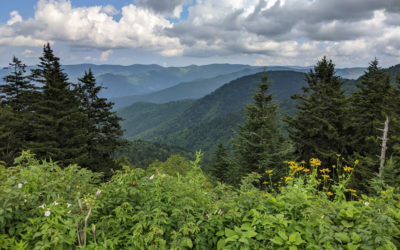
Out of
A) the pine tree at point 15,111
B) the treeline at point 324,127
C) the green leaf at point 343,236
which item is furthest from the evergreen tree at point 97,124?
the green leaf at point 343,236

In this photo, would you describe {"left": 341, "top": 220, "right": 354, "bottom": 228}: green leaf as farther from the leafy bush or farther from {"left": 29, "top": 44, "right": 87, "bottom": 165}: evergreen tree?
{"left": 29, "top": 44, "right": 87, "bottom": 165}: evergreen tree

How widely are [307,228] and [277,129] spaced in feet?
48.0

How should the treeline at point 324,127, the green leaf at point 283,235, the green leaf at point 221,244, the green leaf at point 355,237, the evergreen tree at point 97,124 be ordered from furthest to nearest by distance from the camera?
the evergreen tree at point 97,124
the treeline at point 324,127
the green leaf at point 221,244
the green leaf at point 283,235
the green leaf at point 355,237

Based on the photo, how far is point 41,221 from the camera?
276 centimetres

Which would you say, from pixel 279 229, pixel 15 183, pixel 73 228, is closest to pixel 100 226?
pixel 73 228

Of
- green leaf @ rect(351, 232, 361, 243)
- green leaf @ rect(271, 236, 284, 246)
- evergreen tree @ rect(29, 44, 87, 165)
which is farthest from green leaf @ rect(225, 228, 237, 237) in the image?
evergreen tree @ rect(29, 44, 87, 165)

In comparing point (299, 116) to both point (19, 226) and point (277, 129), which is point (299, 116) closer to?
point (277, 129)

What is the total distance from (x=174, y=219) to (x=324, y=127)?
21149 mm

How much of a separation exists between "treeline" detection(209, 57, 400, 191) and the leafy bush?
1218 cm

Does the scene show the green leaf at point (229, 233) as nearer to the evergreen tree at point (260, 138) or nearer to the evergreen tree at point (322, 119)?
the evergreen tree at point (260, 138)

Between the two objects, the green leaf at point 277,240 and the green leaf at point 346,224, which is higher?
the green leaf at point 346,224

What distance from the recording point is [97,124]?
25.5 m

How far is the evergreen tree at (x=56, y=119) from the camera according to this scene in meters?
20.4

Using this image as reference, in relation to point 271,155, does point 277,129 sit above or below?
above
